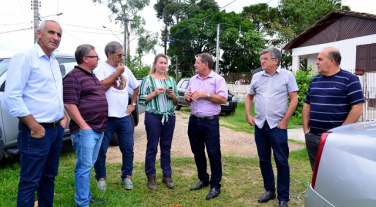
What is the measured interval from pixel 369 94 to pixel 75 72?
9.53 meters

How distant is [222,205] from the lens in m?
4.05

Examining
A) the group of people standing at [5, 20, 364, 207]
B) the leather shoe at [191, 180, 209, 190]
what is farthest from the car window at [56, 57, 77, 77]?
the leather shoe at [191, 180, 209, 190]

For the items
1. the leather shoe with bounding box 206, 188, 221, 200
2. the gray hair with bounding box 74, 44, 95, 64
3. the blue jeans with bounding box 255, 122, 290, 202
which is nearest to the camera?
the gray hair with bounding box 74, 44, 95, 64

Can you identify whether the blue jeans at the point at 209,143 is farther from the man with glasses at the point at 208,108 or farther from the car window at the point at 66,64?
the car window at the point at 66,64

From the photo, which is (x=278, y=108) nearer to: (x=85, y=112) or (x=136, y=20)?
(x=85, y=112)

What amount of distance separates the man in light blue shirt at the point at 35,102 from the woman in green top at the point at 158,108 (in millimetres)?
1519

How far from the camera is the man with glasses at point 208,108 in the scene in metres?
4.29

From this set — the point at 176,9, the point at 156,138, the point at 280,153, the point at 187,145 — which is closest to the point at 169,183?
the point at 156,138

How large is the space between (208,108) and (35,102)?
213 cm

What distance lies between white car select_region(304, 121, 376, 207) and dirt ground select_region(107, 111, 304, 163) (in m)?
4.31

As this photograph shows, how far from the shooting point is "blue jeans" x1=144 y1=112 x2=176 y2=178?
4469 mm

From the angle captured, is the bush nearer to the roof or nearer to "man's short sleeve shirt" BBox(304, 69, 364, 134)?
the roof

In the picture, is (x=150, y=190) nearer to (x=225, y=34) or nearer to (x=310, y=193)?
(x=310, y=193)

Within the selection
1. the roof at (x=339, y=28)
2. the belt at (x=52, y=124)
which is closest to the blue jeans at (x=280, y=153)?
the belt at (x=52, y=124)
